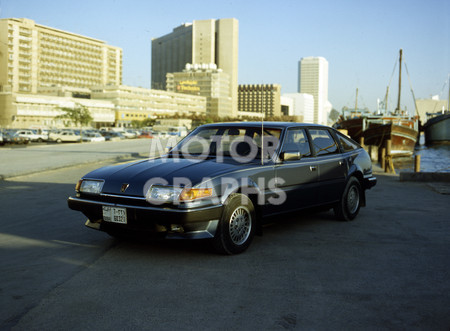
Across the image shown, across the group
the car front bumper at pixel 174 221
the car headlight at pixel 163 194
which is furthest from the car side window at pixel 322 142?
the car headlight at pixel 163 194

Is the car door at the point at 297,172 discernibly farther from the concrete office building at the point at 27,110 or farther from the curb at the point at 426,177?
the concrete office building at the point at 27,110

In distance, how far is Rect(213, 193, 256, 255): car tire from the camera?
16.0 ft

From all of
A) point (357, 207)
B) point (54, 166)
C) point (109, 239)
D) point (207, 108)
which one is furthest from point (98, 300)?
point (207, 108)

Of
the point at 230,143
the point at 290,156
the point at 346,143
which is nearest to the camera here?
the point at 290,156

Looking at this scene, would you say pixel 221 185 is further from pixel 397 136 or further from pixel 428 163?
pixel 397 136

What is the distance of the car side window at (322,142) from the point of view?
6.60m

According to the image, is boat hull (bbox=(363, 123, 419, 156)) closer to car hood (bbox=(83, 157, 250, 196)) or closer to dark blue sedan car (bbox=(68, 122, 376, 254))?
dark blue sedan car (bbox=(68, 122, 376, 254))

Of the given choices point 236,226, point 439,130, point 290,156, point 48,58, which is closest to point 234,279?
point 236,226

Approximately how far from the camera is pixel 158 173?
4.95 m

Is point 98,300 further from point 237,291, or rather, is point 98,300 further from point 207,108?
point 207,108

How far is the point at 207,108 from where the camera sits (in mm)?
193375

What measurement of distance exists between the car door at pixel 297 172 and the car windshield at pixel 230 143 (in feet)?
0.65

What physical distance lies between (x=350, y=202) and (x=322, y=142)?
114cm

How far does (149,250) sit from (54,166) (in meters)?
11.6
